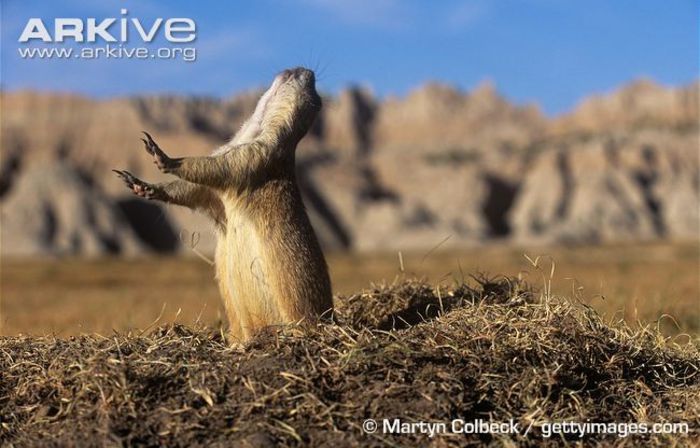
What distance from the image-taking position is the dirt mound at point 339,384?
4773mm

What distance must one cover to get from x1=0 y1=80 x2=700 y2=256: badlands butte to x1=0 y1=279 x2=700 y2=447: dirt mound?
7479cm

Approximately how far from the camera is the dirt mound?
4.77 meters

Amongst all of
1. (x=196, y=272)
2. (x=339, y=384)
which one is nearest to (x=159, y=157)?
(x=339, y=384)

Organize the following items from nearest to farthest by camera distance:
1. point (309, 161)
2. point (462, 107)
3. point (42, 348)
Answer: point (42, 348) → point (309, 161) → point (462, 107)

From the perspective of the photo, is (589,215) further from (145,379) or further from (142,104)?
(145,379)

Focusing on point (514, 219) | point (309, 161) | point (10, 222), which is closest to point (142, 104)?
point (309, 161)

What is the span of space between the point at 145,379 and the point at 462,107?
18030cm

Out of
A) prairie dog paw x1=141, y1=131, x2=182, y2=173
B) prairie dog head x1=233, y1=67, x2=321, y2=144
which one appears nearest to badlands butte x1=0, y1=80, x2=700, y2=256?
prairie dog head x1=233, y1=67, x2=321, y2=144

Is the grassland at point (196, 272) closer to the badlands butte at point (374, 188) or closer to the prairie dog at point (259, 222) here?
the badlands butte at point (374, 188)

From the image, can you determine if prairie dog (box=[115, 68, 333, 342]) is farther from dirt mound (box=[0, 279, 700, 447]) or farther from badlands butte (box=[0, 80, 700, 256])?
badlands butte (box=[0, 80, 700, 256])

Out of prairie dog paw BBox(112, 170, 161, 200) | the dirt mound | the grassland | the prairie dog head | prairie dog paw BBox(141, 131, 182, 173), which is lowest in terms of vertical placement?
the grassland

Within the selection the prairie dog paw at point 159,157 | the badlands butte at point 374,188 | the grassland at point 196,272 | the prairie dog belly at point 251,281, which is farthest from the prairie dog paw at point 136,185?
the badlands butte at point 374,188

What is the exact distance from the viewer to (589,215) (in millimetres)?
97688

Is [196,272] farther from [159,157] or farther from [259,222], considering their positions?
[159,157]
